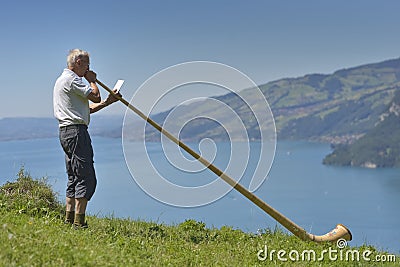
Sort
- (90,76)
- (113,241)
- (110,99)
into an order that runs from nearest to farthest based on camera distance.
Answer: (113,241) → (90,76) → (110,99)

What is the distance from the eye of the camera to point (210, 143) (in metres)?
8.58

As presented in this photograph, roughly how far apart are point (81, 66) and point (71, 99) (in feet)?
1.62

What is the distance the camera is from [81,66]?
275 inches

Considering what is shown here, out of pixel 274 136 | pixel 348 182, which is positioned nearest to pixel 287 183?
pixel 348 182

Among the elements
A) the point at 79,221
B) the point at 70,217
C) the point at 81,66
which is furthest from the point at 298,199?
the point at 81,66

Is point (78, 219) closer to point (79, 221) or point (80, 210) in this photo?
point (79, 221)

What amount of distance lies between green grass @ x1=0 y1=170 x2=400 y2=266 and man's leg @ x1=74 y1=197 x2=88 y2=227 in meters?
0.20

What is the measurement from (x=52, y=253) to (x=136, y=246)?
1.67m

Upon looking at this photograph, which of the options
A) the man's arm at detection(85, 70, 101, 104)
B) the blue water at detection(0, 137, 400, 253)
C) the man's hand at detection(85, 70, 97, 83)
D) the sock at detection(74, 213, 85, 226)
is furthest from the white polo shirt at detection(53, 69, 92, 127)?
the blue water at detection(0, 137, 400, 253)

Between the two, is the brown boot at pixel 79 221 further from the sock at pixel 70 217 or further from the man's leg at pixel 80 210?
the sock at pixel 70 217

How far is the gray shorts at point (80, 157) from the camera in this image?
685cm

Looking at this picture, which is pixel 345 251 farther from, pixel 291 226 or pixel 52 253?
pixel 52 253

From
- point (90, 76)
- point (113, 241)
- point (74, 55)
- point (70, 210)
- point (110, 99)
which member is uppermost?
point (74, 55)

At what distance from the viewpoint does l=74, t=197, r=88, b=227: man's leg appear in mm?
6914
